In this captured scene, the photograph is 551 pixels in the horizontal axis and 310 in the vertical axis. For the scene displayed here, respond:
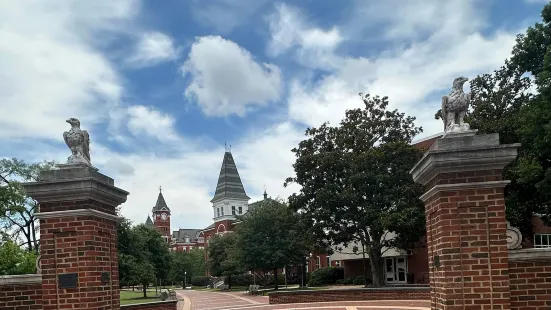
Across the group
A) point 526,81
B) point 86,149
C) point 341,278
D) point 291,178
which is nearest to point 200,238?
point 341,278

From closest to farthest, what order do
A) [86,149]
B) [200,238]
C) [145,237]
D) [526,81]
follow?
1. [86,149]
2. [526,81]
3. [145,237]
4. [200,238]

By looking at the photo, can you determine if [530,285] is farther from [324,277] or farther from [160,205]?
[160,205]

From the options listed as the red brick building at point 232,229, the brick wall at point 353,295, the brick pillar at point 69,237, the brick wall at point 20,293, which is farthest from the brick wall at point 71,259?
the red brick building at point 232,229

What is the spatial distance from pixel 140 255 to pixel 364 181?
1810 cm

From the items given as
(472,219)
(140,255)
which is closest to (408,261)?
(140,255)

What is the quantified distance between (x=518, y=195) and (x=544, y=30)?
22.5ft

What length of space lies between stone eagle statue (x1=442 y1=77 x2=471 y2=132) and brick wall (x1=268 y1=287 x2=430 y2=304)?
721 inches

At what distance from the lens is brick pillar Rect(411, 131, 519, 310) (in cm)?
573

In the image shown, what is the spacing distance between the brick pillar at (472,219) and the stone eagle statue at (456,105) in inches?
10.6

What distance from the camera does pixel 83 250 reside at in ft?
20.7

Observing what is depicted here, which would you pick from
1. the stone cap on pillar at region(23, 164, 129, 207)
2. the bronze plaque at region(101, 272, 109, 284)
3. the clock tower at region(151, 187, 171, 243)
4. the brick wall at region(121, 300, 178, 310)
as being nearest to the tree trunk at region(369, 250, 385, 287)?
the brick wall at region(121, 300, 178, 310)

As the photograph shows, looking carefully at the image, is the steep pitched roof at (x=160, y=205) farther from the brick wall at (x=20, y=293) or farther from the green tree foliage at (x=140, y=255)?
the brick wall at (x=20, y=293)

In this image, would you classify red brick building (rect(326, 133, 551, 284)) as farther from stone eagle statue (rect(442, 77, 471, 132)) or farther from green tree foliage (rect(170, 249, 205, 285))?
green tree foliage (rect(170, 249, 205, 285))

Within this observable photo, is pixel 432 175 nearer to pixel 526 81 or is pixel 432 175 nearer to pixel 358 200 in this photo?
pixel 526 81
